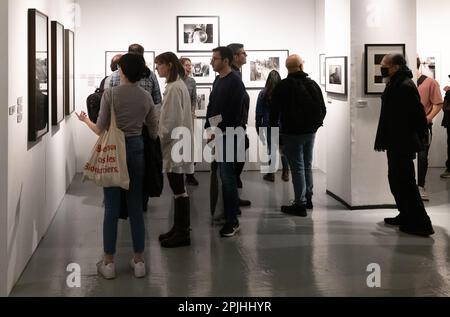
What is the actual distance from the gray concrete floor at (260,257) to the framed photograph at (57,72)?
1.12 m

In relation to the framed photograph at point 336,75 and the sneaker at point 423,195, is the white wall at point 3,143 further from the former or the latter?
the sneaker at point 423,195

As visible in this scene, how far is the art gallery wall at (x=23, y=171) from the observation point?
4.30 m

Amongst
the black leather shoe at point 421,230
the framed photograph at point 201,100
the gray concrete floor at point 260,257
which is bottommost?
the gray concrete floor at point 260,257

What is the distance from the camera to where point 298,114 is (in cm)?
649

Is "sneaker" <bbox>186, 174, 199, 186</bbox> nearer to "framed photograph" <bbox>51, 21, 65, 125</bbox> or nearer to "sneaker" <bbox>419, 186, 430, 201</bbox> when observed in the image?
"framed photograph" <bbox>51, 21, 65, 125</bbox>

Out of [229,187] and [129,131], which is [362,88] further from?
[129,131]

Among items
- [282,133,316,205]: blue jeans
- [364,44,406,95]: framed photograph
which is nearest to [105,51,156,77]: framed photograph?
[282,133,316,205]: blue jeans

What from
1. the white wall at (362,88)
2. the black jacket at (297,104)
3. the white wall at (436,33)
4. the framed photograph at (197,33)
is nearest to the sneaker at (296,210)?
the white wall at (362,88)

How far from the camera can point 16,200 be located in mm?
4484

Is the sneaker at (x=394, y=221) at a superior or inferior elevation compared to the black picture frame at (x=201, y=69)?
Result: inferior

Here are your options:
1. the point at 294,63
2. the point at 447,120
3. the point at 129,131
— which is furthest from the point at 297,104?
the point at 447,120

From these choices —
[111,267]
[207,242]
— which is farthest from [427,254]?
[111,267]

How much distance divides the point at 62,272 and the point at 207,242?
4.63 ft

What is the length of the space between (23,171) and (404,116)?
3.44m
